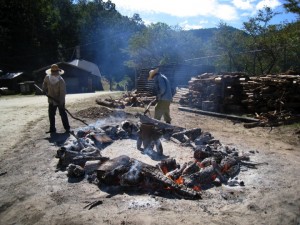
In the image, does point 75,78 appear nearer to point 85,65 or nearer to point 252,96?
point 85,65

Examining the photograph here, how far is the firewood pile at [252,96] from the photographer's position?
1216 cm

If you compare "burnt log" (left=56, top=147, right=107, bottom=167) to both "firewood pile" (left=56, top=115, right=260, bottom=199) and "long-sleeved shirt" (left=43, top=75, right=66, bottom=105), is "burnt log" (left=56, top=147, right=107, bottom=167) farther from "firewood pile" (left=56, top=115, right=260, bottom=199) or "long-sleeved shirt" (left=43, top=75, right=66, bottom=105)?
"long-sleeved shirt" (left=43, top=75, right=66, bottom=105)

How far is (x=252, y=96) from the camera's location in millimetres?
13453

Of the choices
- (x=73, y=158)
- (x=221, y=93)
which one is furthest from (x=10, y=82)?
(x=73, y=158)

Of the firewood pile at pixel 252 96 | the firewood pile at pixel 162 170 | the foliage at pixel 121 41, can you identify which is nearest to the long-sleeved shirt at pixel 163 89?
the firewood pile at pixel 162 170

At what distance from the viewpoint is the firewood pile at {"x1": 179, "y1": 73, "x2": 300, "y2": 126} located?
12.2 metres

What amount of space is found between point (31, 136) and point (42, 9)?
2182 inches

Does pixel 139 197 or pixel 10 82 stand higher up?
pixel 10 82

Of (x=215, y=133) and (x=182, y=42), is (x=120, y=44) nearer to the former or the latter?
(x=182, y=42)

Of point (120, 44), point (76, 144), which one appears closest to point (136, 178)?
point (76, 144)

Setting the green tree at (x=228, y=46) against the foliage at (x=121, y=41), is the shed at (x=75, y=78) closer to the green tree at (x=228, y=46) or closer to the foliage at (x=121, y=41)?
the foliage at (x=121, y=41)

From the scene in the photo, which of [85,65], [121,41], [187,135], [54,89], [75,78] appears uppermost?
[121,41]

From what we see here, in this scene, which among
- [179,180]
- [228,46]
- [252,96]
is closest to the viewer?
[179,180]

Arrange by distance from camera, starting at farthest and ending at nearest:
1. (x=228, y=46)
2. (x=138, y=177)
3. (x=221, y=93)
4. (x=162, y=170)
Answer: (x=228, y=46) < (x=221, y=93) < (x=162, y=170) < (x=138, y=177)
